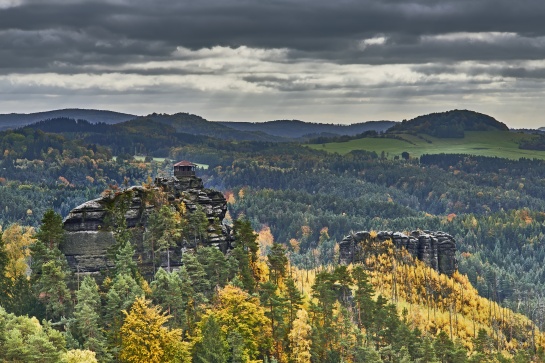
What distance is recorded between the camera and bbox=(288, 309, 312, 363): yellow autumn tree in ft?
367

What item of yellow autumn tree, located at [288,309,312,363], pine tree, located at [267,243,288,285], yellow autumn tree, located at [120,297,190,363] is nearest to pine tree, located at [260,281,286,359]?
yellow autumn tree, located at [288,309,312,363]

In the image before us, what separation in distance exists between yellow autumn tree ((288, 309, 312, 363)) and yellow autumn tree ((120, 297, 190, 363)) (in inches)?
657

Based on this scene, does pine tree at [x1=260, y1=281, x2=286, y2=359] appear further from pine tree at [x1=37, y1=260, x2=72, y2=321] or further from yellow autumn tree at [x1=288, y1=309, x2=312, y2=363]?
pine tree at [x1=37, y1=260, x2=72, y2=321]

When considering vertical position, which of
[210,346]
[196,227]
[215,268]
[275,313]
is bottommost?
[210,346]

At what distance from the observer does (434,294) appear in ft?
633

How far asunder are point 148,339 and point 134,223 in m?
31.9

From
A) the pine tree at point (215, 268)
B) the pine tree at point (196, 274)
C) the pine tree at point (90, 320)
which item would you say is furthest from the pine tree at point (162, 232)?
the pine tree at point (90, 320)

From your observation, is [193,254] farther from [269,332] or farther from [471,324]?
[471,324]

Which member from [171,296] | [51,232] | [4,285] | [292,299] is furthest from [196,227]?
[4,285]

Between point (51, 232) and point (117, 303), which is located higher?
point (51, 232)

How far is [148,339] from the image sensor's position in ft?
328

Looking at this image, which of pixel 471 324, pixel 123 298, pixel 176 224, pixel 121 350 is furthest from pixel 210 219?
pixel 471 324

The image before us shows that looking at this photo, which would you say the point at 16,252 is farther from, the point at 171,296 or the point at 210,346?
the point at 210,346

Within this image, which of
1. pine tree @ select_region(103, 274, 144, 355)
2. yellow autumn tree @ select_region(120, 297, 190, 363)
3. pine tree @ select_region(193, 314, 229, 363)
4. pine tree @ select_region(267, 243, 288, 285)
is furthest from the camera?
pine tree @ select_region(267, 243, 288, 285)
